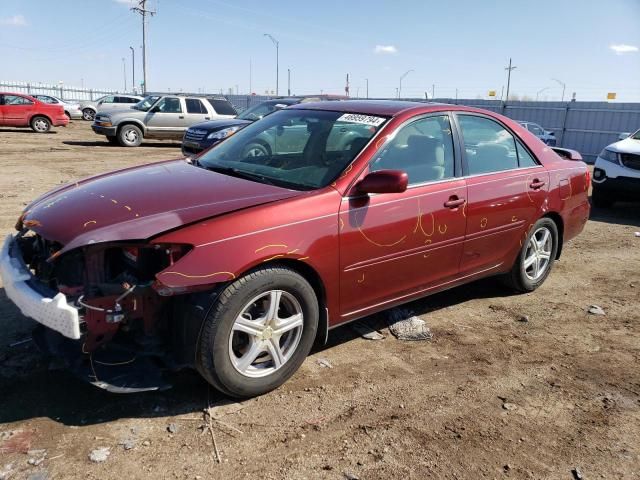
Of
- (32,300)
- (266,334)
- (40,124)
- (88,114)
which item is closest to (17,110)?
(40,124)

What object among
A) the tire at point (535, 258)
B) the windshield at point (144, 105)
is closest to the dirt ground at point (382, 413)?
the tire at point (535, 258)

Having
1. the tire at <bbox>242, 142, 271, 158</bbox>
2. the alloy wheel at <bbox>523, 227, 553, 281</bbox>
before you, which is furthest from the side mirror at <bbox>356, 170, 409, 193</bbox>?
the alloy wheel at <bbox>523, 227, 553, 281</bbox>

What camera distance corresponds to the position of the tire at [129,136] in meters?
17.6

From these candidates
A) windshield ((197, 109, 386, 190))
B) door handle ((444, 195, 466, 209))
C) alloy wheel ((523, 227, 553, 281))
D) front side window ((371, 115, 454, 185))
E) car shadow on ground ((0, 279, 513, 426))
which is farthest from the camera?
alloy wheel ((523, 227, 553, 281))

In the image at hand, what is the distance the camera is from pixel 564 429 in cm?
309

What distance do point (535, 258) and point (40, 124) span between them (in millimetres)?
22486

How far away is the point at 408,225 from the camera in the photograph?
3736mm

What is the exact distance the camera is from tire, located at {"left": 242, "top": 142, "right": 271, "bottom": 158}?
4090 mm

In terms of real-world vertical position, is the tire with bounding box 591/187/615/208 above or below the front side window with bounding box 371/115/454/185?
below

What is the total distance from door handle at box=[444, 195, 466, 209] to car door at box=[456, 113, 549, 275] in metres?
0.09

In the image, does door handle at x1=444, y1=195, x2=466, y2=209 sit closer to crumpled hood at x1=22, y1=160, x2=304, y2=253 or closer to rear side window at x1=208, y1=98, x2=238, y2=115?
crumpled hood at x1=22, y1=160, x2=304, y2=253

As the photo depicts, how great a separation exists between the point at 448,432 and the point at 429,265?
52.4 inches

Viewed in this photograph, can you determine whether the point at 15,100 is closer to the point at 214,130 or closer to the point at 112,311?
the point at 214,130

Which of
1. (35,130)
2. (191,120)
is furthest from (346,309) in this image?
(35,130)
